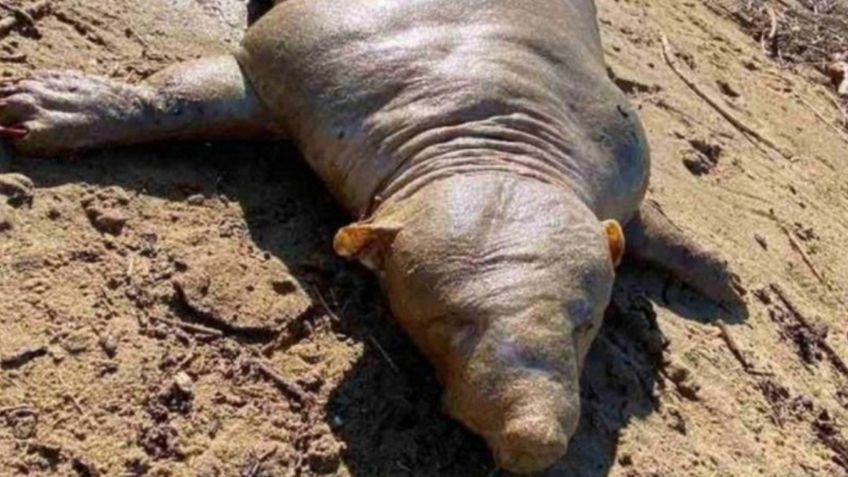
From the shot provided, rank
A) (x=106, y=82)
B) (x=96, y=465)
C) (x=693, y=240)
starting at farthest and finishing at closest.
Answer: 1. (x=693, y=240)
2. (x=106, y=82)
3. (x=96, y=465)

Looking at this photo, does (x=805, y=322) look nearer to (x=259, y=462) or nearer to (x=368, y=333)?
(x=368, y=333)

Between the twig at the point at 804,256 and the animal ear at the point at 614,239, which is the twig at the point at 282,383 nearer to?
the animal ear at the point at 614,239

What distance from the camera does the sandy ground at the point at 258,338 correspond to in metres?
4.60

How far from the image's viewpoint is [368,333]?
16.9ft

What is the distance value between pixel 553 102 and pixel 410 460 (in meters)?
1.53

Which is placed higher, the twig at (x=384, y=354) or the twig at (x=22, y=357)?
the twig at (x=22, y=357)

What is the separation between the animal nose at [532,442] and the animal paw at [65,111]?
1.91m

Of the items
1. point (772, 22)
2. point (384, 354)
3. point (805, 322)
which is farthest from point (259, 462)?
point (772, 22)

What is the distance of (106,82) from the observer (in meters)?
5.55

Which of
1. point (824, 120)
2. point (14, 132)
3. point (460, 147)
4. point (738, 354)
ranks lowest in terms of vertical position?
point (824, 120)

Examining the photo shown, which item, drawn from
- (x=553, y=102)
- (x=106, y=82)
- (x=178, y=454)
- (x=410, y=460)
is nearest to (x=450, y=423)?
(x=410, y=460)

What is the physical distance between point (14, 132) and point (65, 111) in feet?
0.66

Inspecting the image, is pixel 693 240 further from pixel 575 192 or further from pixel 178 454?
pixel 178 454

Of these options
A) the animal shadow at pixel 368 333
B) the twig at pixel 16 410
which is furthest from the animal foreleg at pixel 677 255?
the twig at pixel 16 410
